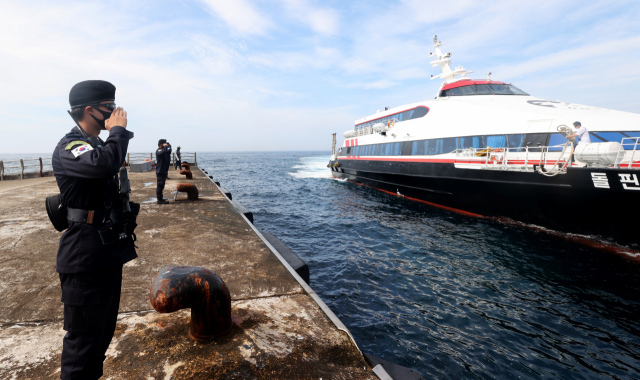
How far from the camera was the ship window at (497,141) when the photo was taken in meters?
10.7

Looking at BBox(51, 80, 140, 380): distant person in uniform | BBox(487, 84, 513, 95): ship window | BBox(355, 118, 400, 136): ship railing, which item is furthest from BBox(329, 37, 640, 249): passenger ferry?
BBox(51, 80, 140, 380): distant person in uniform

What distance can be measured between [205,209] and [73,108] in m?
6.35

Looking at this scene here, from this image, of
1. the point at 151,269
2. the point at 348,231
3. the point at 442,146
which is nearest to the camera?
the point at 151,269

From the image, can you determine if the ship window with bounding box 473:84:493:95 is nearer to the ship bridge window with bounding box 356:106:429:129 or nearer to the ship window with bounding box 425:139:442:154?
the ship bridge window with bounding box 356:106:429:129

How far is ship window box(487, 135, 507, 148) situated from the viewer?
1070 cm

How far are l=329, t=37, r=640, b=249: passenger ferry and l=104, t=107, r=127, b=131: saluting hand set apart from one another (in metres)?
9.82

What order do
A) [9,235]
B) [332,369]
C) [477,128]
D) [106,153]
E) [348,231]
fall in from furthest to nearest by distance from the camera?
[477,128] < [348,231] < [9,235] < [332,369] < [106,153]

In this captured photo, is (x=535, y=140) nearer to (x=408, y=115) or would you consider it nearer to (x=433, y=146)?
(x=433, y=146)

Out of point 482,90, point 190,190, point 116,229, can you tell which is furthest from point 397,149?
point 116,229

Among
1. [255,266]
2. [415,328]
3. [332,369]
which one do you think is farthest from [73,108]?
[415,328]

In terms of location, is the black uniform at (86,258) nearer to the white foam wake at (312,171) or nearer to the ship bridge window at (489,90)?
the ship bridge window at (489,90)

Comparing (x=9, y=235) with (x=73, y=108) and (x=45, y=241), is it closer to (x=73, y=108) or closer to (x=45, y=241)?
(x=45, y=241)

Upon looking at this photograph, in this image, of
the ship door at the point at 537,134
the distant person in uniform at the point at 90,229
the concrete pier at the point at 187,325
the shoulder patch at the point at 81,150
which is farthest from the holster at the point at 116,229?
the ship door at the point at 537,134

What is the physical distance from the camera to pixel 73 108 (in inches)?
74.4
